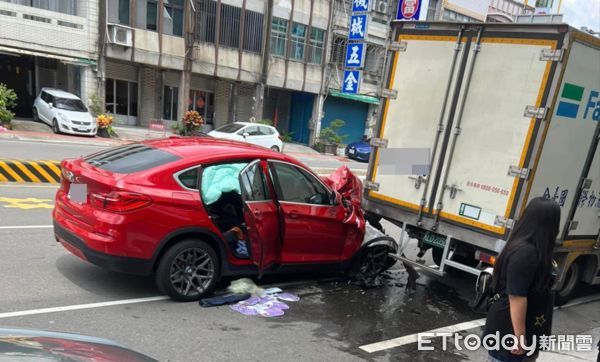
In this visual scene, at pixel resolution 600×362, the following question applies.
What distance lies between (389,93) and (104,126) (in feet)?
58.1

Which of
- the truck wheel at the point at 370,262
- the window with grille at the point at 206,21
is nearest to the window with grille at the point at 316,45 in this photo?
the window with grille at the point at 206,21

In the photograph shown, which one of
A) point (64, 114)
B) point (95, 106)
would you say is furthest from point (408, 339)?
point (95, 106)

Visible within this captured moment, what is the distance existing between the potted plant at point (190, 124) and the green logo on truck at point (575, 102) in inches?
792

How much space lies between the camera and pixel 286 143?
1182 inches

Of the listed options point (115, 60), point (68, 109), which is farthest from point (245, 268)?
point (115, 60)

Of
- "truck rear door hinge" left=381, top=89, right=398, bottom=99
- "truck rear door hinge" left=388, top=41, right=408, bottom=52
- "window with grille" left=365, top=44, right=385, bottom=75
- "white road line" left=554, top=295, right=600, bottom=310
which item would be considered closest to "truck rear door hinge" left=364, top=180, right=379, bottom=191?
"truck rear door hinge" left=381, top=89, right=398, bottom=99

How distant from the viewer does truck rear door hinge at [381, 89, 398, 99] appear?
19.4ft

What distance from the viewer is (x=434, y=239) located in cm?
571

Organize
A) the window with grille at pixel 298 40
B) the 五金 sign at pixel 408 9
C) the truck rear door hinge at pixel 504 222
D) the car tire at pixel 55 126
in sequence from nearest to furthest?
the truck rear door hinge at pixel 504 222 → the 五金 sign at pixel 408 9 → the car tire at pixel 55 126 → the window with grille at pixel 298 40

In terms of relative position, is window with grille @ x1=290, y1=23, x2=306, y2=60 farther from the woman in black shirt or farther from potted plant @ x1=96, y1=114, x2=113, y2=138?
the woman in black shirt

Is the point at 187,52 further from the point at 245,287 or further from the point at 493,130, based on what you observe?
the point at 493,130

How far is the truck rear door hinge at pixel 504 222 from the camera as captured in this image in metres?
4.96

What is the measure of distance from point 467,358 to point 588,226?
2.64 meters

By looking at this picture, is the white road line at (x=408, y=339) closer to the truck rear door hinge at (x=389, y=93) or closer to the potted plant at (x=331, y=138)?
the truck rear door hinge at (x=389, y=93)
